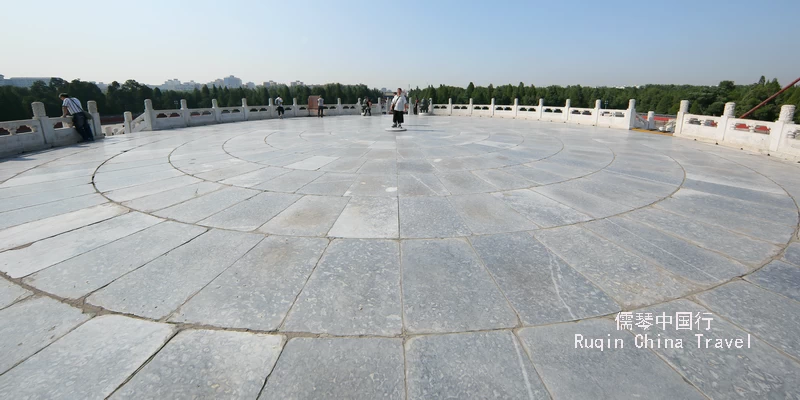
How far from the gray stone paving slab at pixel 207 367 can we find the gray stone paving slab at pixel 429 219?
8.19 feet

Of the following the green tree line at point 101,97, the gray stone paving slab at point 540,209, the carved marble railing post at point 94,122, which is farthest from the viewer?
the green tree line at point 101,97

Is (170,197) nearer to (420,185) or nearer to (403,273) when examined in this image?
(420,185)

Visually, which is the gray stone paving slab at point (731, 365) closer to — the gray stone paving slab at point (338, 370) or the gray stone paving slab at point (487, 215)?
the gray stone paving slab at point (338, 370)

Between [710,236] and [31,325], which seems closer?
[31,325]

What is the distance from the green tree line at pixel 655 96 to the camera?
198 feet

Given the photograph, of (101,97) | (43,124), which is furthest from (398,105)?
(101,97)

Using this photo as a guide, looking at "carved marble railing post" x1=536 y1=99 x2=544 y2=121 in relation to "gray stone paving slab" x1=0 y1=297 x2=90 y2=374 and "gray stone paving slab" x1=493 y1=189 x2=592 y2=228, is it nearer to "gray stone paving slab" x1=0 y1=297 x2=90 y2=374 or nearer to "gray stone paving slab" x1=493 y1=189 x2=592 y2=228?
"gray stone paving slab" x1=493 y1=189 x2=592 y2=228

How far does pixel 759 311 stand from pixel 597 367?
2.03 meters

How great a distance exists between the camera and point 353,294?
11.6ft

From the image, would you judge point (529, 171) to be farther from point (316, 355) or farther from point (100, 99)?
point (100, 99)

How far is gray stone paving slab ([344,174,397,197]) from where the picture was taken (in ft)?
22.3

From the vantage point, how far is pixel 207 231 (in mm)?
5027

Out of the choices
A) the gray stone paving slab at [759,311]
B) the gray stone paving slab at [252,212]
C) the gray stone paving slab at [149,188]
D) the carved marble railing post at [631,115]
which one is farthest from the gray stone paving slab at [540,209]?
the carved marble railing post at [631,115]

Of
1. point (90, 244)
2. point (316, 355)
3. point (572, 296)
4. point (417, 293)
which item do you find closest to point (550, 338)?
point (572, 296)
